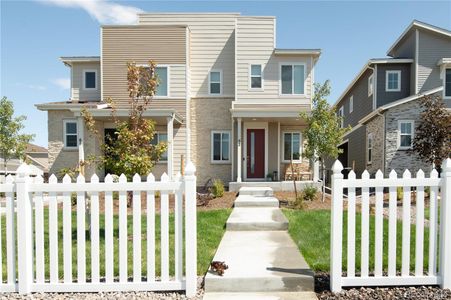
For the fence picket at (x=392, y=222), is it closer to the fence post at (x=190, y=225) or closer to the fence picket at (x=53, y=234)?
the fence post at (x=190, y=225)

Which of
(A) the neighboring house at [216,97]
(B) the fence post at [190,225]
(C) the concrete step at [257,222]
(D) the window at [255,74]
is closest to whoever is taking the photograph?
(B) the fence post at [190,225]

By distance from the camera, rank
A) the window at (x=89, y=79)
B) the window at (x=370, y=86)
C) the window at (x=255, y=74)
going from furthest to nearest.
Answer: the window at (x=370, y=86) < the window at (x=89, y=79) < the window at (x=255, y=74)

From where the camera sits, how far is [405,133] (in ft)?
54.6

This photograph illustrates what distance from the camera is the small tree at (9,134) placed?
17.9 m

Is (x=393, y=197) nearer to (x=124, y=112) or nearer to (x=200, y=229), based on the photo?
(x=200, y=229)

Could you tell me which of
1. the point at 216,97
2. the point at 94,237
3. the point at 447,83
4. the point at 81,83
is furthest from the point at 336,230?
the point at 447,83

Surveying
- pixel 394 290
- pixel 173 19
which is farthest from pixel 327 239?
pixel 173 19

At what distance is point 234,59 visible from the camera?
53.7ft

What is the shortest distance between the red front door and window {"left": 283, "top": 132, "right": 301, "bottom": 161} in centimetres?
121

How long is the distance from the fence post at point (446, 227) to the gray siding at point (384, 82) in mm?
16563

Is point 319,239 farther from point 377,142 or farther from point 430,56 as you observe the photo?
point 430,56

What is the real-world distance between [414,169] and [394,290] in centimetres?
1532

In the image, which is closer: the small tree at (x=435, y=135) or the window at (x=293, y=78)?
the small tree at (x=435, y=135)

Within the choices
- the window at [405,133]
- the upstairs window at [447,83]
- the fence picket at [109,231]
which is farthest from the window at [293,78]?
the fence picket at [109,231]
